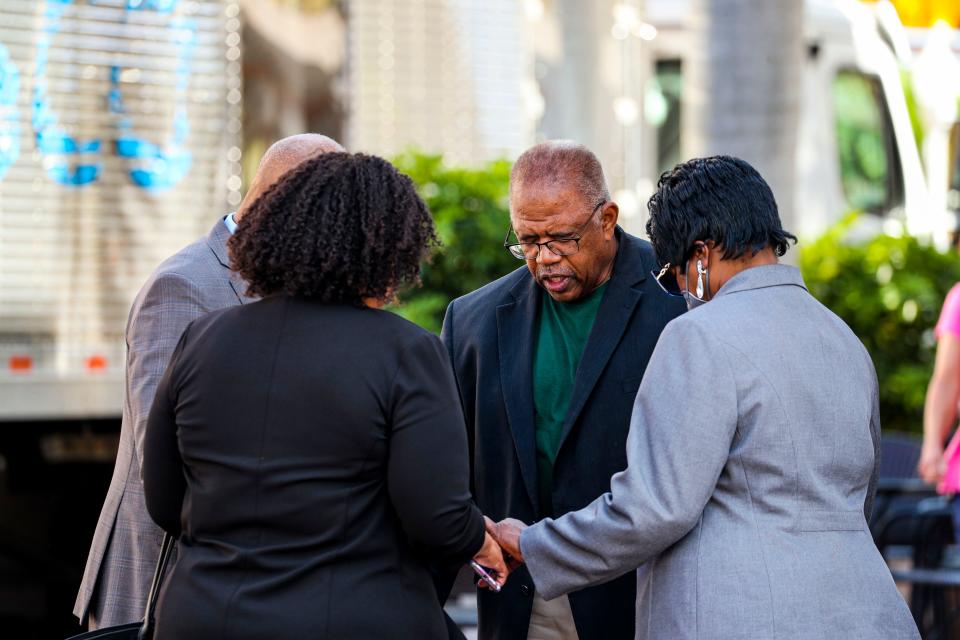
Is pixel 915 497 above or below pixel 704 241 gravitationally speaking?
below

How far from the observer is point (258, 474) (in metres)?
2.55

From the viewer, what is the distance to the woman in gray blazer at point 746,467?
9.15 feet

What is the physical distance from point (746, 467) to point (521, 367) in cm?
96

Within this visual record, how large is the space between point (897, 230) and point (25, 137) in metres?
6.98

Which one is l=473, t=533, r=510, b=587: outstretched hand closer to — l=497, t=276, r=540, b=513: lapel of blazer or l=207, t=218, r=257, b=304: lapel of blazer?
l=497, t=276, r=540, b=513: lapel of blazer

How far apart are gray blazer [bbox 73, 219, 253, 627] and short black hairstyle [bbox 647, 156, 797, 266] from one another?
3.37 ft

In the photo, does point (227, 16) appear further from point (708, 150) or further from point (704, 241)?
point (704, 241)

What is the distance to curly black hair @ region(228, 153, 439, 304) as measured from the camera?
2.63 meters

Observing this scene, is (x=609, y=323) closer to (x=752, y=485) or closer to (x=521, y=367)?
(x=521, y=367)

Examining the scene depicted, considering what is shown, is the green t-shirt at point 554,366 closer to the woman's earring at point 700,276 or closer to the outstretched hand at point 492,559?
the outstretched hand at point 492,559

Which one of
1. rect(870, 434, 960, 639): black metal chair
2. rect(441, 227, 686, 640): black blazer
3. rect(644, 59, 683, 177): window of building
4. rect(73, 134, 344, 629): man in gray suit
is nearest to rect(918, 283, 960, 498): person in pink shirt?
rect(870, 434, 960, 639): black metal chair

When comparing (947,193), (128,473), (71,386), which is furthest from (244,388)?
(947,193)

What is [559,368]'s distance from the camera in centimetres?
368

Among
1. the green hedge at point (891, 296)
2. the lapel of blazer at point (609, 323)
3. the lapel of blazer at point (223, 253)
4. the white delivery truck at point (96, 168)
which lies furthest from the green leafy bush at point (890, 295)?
the lapel of blazer at point (223, 253)
